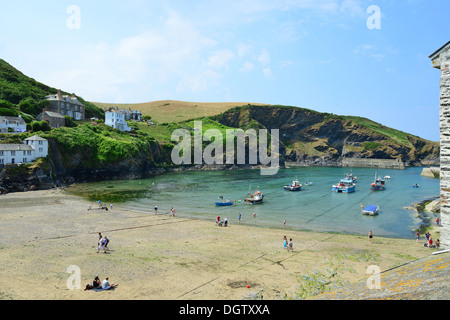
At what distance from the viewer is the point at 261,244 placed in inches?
1233

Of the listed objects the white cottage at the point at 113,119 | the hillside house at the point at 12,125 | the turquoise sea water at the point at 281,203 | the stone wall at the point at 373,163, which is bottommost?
the turquoise sea water at the point at 281,203

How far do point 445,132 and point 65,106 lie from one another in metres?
120

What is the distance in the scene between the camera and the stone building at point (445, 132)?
55.1 feet

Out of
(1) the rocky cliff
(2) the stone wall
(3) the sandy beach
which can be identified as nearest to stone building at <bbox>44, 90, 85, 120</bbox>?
(3) the sandy beach

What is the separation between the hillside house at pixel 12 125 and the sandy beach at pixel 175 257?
4598 cm

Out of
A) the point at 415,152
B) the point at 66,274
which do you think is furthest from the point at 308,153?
the point at 66,274

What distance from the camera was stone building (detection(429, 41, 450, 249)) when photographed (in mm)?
16797

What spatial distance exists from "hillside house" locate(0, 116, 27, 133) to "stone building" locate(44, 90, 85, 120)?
83.6 ft

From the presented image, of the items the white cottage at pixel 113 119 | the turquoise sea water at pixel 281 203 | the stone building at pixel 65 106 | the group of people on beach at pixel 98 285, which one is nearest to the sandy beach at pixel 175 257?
the group of people on beach at pixel 98 285

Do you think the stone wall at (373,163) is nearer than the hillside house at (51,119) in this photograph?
No

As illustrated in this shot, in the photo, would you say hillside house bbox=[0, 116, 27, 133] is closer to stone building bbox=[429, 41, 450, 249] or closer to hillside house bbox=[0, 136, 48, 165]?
hillside house bbox=[0, 136, 48, 165]

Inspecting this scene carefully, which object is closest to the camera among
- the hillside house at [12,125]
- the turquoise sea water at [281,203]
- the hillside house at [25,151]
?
the turquoise sea water at [281,203]

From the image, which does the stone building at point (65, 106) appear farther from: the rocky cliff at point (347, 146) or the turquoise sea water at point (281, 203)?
the rocky cliff at point (347, 146)

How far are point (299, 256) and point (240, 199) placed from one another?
121ft
